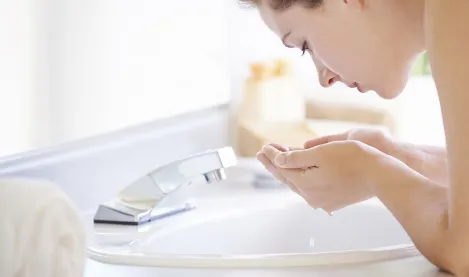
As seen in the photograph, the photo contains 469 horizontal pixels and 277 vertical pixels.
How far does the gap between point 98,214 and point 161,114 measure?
290mm

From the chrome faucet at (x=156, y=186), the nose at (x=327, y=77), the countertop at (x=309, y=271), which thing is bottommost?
the countertop at (x=309, y=271)

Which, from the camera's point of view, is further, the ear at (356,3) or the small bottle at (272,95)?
Result: the small bottle at (272,95)

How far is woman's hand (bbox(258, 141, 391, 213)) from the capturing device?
0.83 m

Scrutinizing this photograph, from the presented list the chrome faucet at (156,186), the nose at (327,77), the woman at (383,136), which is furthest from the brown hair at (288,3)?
the chrome faucet at (156,186)

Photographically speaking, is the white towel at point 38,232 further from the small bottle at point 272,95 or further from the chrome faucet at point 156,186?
the small bottle at point 272,95

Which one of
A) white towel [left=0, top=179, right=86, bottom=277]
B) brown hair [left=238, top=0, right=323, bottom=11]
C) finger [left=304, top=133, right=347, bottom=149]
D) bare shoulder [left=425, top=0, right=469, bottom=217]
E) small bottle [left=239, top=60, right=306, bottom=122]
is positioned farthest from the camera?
small bottle [left=239, top=60, right=306, bottom=122]

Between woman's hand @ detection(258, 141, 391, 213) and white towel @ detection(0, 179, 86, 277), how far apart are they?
34cm

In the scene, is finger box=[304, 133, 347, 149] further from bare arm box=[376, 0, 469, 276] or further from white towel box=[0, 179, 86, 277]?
white towel box=[0, 179, 86, 277]

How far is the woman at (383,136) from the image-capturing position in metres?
0.72

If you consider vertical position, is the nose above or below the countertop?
above

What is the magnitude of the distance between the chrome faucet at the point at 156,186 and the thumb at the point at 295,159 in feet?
0.44

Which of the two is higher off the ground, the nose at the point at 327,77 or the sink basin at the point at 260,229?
the nose at the point at 327,77

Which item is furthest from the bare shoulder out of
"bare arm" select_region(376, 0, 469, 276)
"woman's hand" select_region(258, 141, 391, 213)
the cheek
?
the cheek

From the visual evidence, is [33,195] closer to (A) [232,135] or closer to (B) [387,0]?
(B) [387,0]
